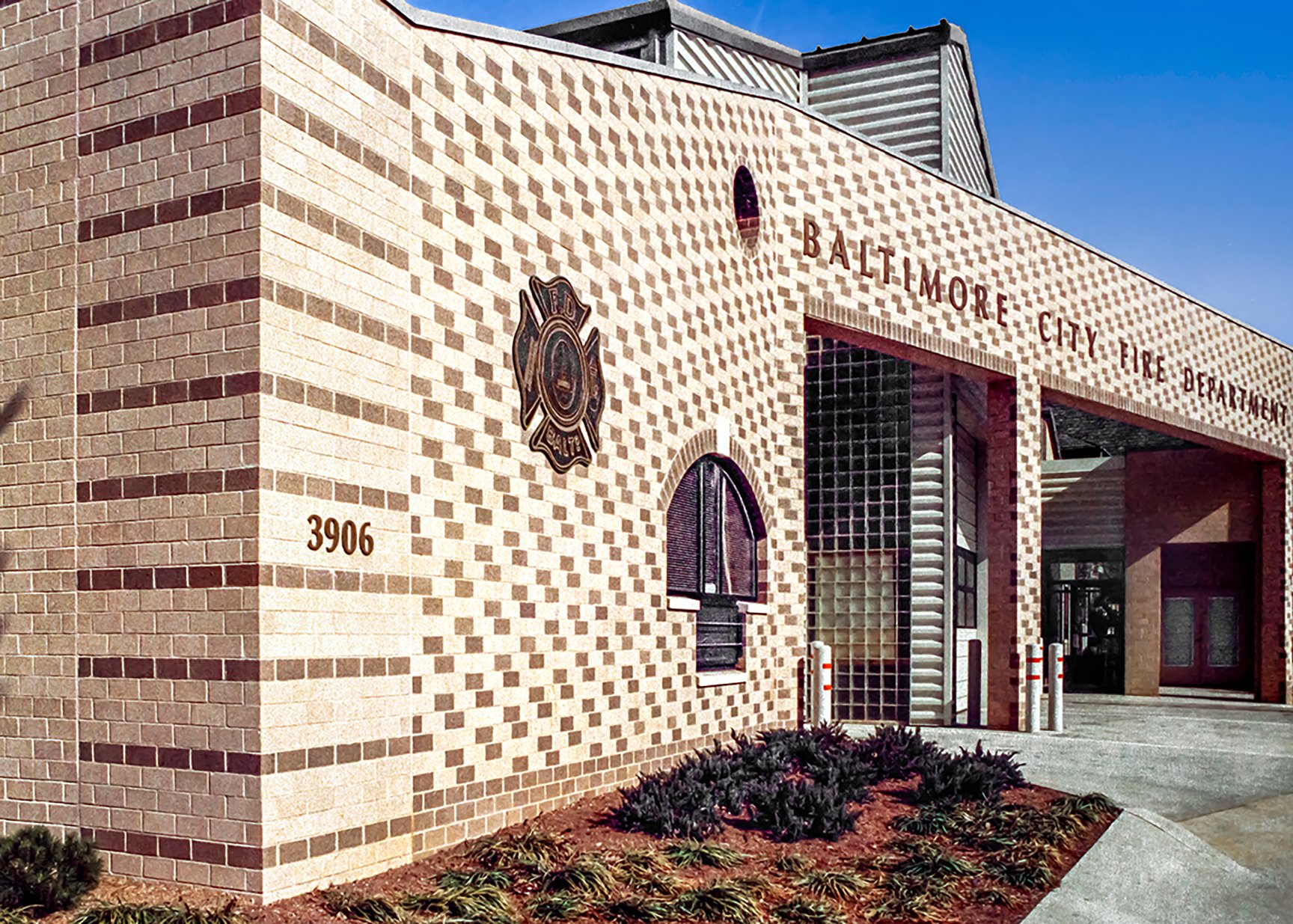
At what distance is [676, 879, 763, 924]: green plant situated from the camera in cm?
717

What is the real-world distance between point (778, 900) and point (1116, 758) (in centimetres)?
733

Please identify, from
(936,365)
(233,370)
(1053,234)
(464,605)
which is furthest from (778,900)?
(1053,234)

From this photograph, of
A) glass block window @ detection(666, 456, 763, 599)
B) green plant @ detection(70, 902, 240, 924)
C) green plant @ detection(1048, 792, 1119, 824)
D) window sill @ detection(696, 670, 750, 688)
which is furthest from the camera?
window sill @ detection(696, 670, 750, 688)

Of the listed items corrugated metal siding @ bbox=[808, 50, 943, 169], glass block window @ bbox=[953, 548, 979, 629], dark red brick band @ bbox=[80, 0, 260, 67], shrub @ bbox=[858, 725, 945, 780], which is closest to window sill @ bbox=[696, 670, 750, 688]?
shrub @ bbox=[858, 725, 945, 780]

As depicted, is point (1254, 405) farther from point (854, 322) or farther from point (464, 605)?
point (464, 605)

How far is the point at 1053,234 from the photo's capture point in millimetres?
18406

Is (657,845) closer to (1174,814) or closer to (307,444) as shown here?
(307,444)

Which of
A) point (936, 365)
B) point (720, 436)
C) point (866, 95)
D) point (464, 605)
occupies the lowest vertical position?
point (464, 605)

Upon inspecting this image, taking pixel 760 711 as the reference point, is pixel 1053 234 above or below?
above

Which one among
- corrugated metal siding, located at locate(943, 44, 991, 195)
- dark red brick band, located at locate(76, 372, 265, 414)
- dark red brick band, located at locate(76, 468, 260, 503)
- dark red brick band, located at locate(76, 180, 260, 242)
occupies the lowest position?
dark red brick band, located at locate(76, 468, 260, 503)

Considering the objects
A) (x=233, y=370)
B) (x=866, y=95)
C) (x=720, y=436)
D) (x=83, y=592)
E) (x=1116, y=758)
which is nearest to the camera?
(x=233, y=370)

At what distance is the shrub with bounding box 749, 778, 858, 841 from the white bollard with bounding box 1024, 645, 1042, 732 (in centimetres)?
723

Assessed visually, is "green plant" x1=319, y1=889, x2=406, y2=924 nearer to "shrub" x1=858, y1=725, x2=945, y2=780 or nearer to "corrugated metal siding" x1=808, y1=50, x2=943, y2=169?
→ "shrub" x1=858, y1=725, x2=945, y2=780

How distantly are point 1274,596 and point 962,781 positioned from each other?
52.2 ft
